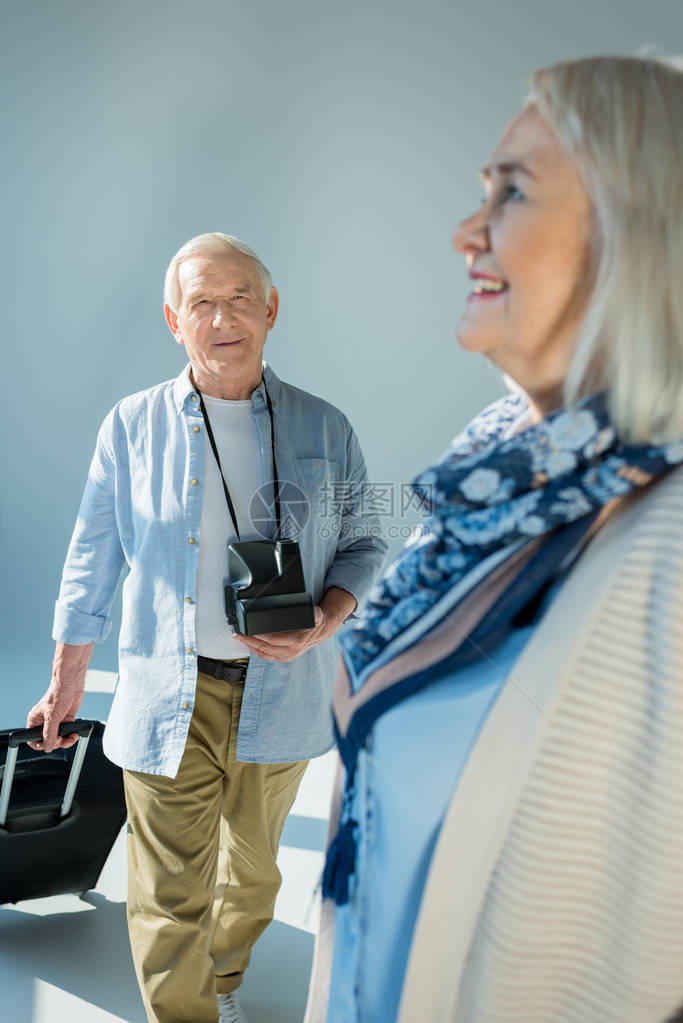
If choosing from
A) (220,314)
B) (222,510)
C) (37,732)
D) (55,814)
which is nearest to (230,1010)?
(55,814)

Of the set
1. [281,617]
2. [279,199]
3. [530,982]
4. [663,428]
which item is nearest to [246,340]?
[281,617]

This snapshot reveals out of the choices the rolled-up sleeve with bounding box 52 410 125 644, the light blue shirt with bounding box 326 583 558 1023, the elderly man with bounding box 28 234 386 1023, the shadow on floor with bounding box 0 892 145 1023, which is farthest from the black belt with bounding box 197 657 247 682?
the light blue shirt with bounding box 326 583 558 1023

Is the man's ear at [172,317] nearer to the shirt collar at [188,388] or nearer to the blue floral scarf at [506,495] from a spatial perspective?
the shirt collar at [188,388]

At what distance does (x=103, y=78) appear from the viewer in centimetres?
410

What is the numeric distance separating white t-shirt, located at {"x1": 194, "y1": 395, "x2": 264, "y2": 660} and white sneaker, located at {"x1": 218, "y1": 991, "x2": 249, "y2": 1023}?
765mm

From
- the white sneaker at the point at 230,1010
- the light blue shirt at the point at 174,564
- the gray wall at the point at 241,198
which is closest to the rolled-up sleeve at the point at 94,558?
the light blue shirt at the point at 174,564

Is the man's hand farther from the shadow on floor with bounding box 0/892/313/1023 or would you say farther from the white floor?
the shadow on floor with bounding box 0/892/313/1023

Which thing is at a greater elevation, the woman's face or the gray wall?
the gray wall

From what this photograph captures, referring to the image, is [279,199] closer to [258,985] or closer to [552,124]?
[258,985]

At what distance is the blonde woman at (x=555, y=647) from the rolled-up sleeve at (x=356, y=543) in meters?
1.02

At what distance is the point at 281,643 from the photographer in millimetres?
1608

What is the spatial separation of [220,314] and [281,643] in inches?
24.7

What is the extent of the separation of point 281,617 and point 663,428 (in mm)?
976

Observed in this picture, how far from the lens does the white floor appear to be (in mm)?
1847
